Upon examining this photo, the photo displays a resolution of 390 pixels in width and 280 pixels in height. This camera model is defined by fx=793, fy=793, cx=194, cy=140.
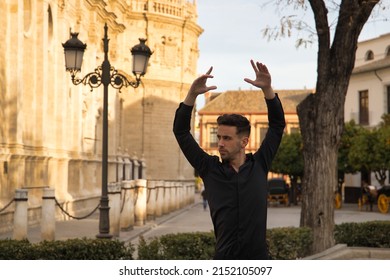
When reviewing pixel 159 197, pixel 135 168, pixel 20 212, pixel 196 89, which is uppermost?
pixel 196 89

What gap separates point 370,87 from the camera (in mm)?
46656

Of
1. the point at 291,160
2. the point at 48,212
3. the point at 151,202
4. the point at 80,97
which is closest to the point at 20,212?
the point at 48,212

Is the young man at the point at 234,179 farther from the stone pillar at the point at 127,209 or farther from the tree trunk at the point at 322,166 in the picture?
the stone pillar at the point at 127,209

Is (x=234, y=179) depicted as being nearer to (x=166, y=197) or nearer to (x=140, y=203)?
(x=140, y=203)

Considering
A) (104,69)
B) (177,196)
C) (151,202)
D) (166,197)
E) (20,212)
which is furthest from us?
(177,196)

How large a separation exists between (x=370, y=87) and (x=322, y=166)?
36564 mm

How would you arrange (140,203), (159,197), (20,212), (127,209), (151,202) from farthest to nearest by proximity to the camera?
1. (159,197)
2. (151,202)
3. (140,203)
4. (127,209)
5. (20,212)

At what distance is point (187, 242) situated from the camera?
32.8 ft

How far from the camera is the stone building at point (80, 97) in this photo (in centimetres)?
1917

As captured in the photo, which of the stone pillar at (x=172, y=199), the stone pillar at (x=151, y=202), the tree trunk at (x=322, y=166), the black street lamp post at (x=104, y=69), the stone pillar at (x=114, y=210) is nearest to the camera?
the tree trunk at (x=322, y=166)

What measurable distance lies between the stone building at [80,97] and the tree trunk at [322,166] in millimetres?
8619

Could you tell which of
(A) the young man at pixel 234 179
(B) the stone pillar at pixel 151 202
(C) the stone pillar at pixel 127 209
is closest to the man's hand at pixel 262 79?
(A) the young man at pixel 234 179

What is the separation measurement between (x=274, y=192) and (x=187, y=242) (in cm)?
3542

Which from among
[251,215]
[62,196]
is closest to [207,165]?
[251,215]
